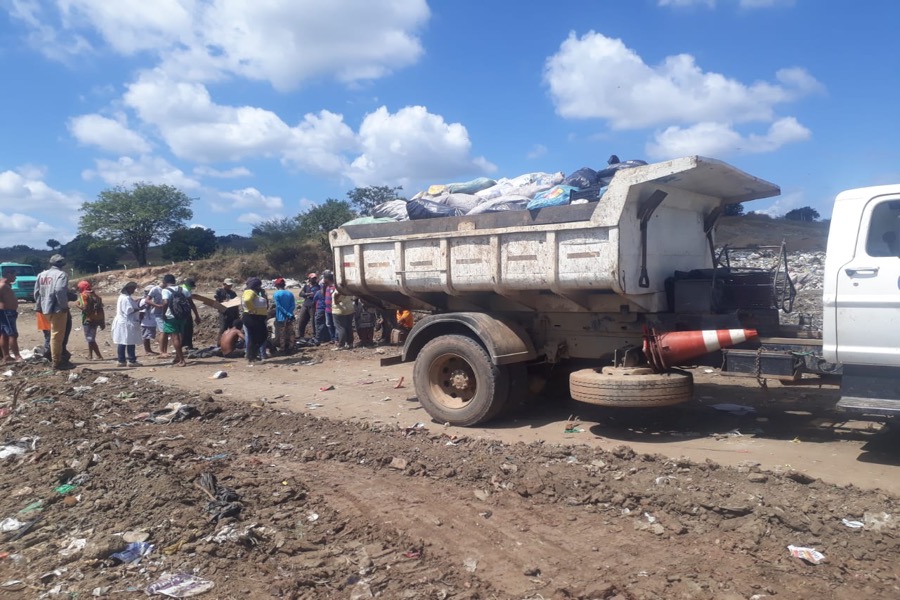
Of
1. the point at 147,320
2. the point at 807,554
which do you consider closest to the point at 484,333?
the point at 807,554

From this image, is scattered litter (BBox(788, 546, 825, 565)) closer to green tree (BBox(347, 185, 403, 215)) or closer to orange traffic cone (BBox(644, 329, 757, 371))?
orange traffic cone (BBox(644, 329, 757, 371))

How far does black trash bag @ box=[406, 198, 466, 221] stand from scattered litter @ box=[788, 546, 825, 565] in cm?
451

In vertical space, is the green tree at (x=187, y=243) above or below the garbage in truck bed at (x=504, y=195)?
above

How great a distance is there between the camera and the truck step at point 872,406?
4781 mm

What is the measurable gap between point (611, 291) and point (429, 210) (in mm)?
2227

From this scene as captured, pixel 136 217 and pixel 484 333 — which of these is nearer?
pixel 484 333

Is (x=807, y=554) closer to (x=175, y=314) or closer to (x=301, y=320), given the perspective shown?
(x=175, y=314)

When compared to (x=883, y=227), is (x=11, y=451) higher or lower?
lower

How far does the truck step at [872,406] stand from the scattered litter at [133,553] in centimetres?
473

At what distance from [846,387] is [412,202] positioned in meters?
4.45

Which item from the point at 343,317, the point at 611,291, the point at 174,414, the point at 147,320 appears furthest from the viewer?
the point at 343,317

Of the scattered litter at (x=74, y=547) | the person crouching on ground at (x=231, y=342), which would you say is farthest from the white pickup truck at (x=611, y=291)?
the person crouching on ground at (x=231, y=342)

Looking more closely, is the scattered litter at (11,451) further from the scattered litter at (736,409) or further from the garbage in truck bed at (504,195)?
the scattered litter at (736,409)

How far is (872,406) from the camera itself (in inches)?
191
